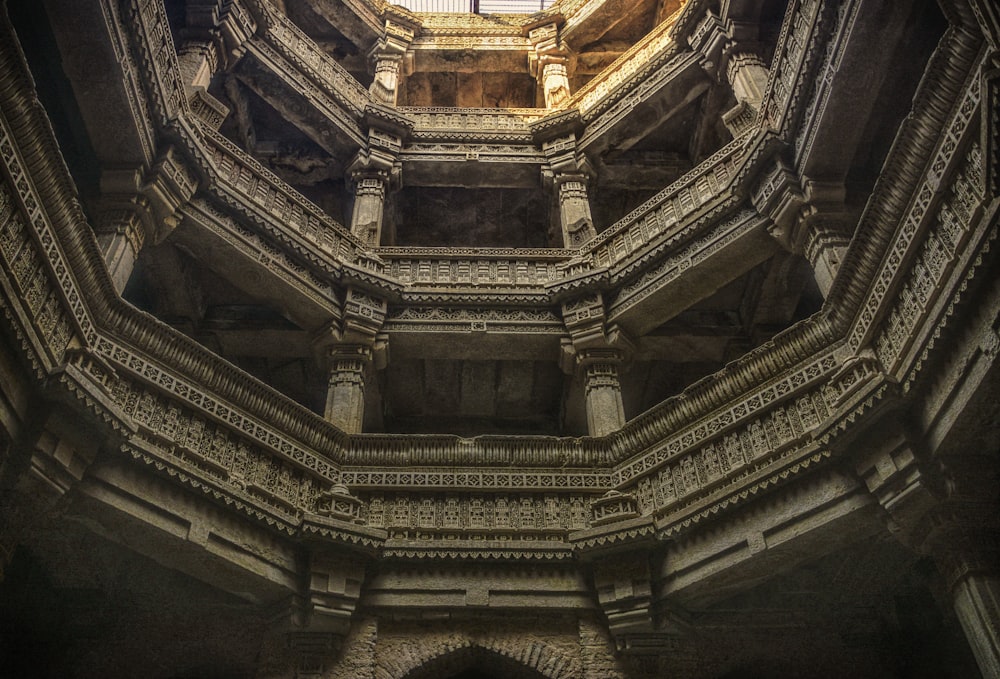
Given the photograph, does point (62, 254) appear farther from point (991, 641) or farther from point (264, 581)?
point (991, 641)

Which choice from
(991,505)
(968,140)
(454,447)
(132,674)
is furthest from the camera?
(454,447)

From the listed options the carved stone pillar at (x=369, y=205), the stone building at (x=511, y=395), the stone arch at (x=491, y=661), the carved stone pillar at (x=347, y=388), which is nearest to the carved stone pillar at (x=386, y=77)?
Answer: the carved stone pillar at (x=369, y=205)

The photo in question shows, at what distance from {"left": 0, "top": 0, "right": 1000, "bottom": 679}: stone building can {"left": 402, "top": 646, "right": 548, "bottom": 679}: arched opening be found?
4 cm

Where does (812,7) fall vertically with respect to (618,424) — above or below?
above

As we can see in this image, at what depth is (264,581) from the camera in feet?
20.6

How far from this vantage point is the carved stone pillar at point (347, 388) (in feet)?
32.0

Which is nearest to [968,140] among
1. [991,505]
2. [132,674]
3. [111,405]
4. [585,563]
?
[991,505]

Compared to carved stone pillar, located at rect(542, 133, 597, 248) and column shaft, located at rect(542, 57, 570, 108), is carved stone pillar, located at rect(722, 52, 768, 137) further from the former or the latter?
column shaft, located at rect(542, 57, 570, 108)

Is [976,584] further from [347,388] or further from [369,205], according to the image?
[369,205]

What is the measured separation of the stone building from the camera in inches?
203

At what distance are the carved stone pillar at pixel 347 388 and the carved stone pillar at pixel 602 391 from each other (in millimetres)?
3229

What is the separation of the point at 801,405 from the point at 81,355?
6071 mm

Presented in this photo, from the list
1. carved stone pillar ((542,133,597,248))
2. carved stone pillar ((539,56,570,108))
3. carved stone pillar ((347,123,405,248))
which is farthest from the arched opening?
carved stone pillar ((539,56,570,108))

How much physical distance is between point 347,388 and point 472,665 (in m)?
4.56
